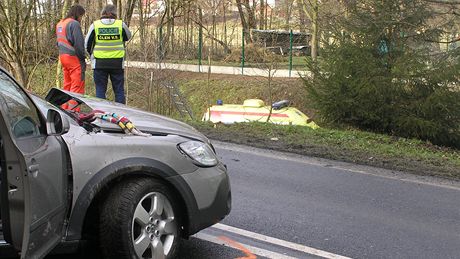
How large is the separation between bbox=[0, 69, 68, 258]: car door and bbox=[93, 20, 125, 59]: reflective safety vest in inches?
216

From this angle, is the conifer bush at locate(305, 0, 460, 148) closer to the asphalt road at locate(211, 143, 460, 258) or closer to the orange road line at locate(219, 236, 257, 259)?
the asphalt road at locate(211, 143, 460, 258)

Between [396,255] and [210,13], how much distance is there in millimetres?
23118

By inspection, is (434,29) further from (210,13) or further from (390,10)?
(210,13)

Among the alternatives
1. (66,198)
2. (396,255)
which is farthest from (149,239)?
(396,255)

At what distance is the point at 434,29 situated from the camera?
1243 centimetres

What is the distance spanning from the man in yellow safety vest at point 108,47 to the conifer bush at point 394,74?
588 cm

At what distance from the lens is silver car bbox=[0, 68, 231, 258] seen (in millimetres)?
2850

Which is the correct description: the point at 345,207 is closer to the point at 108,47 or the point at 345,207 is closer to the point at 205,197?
the point at 205,197

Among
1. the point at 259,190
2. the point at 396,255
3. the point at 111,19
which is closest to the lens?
the point at 396,255

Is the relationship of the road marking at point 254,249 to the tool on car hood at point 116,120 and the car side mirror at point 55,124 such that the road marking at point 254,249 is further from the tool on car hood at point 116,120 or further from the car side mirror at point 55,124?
the car side mirror at point 55,124

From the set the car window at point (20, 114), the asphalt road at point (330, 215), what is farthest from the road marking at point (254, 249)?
the car window at point (20, 114)

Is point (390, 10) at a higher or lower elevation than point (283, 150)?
higher

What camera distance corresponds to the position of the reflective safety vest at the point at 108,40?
865 cm

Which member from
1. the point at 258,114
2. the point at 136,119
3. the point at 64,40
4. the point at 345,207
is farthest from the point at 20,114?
the point at 258,114
